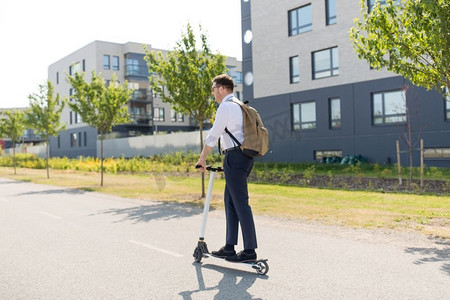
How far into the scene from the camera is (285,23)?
26.1m

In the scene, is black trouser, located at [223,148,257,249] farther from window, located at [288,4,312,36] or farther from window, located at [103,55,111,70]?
window, located at [103,55,111,70]

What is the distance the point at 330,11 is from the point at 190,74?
47.4ft

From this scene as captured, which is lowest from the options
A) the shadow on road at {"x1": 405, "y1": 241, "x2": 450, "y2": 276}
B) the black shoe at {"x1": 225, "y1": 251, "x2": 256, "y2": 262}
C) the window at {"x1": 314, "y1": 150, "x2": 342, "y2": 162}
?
the shadow on road at {"x1": 405, "y1": 241, "x2": 450, "y2": 276}

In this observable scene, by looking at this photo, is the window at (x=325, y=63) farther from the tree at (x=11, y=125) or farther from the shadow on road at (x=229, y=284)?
the tree at (x=11, y=125)

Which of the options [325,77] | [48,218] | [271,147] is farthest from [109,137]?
[48,218]

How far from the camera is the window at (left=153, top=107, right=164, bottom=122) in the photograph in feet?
164

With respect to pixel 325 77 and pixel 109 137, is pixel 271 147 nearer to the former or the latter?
pixel 325 77

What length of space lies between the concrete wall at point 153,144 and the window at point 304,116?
7405 mm

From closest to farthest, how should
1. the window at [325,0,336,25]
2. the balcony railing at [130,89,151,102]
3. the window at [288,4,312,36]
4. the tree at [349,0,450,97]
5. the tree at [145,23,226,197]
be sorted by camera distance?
the tree at [349,0,450,97] < the tree at [145,23,226,197] < the window at [325,0,336,25] < the window at [288,4,312,36] < the balcony railing at [130,89,151,102]

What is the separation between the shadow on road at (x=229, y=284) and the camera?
151 inches

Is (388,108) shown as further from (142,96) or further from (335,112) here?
(142,96)

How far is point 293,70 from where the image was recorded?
2581 centimetres

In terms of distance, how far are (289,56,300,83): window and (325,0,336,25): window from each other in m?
2.93

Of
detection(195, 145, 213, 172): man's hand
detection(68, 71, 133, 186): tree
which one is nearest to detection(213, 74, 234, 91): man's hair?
detection(195, 145, 213, 172): man's hand
